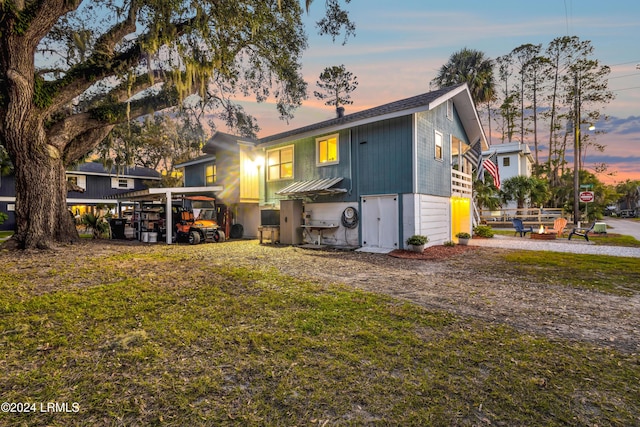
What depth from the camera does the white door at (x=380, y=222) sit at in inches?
468

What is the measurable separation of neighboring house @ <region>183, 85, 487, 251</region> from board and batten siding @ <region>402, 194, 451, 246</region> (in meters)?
0.04

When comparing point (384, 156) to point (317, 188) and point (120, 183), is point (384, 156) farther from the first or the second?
point (120, 183)

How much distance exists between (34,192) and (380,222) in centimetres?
1266

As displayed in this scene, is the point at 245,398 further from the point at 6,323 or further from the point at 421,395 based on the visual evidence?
the point at 6,323

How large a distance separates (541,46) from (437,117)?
31525 millimetres

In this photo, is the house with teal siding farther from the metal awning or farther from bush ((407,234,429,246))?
bush ((407,234,429,246))

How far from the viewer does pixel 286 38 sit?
1291 cm

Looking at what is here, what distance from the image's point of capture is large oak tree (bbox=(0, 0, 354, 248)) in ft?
31.2

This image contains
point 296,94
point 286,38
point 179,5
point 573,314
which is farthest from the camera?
point 296,94

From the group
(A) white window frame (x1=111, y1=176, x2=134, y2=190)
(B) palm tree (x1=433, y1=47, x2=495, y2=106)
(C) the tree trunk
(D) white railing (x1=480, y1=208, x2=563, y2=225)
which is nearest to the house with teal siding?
(C) the tree trunk

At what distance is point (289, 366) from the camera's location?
2.99 metres

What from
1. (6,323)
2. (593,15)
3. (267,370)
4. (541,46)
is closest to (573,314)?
(267,370)

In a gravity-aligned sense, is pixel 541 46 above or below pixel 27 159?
above

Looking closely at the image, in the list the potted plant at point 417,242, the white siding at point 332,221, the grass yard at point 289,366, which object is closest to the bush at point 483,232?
the potted plant at point 417,242
